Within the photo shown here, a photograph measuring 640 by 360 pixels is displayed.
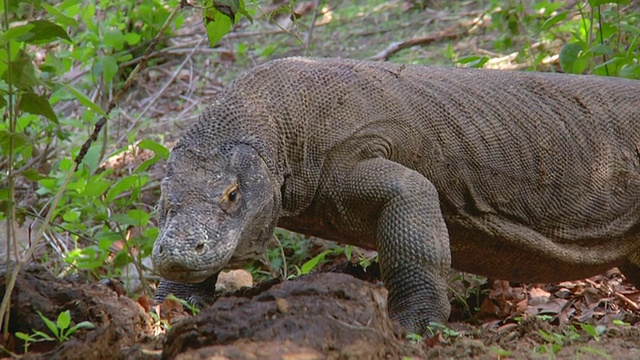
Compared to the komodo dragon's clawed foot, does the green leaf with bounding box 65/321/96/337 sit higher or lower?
higher

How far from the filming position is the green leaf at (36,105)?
2844mm

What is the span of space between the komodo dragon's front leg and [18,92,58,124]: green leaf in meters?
1.40

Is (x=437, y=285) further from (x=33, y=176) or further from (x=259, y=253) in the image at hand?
(x=33, y=176)

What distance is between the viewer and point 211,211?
10.8ft

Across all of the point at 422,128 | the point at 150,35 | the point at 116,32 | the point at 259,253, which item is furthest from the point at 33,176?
→ the point at 150,35

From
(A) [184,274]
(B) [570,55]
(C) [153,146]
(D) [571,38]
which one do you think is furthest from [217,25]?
(D) [571,38]

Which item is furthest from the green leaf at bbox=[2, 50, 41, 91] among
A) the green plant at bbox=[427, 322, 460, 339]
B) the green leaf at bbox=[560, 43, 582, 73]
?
the green leaf at bbox=[560, 43, 582, 73]

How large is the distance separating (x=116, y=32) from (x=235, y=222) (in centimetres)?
238

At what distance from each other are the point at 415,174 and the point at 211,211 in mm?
1026

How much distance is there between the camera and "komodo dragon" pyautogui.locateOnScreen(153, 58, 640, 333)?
350cm

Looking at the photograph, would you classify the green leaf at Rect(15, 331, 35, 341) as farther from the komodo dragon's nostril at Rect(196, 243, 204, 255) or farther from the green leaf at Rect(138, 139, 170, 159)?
the green leaf at Rect(138, 139, 170, 159)

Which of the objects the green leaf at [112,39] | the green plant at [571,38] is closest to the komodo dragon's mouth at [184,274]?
the green leaf at [112,39]

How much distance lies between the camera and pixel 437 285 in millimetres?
3637

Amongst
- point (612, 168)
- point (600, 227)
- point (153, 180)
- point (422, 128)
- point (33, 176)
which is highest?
point (33, 176)
